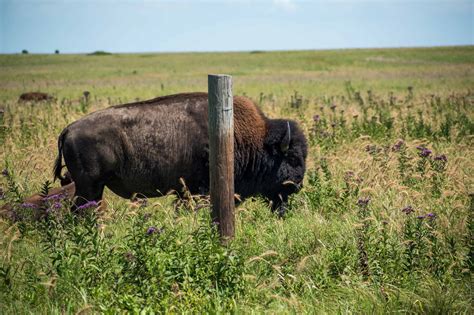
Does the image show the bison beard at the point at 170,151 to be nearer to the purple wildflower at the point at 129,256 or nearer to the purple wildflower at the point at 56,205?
the purple wildflower at the point at 56,205

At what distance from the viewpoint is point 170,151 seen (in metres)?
7.83

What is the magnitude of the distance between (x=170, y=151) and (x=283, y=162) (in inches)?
66.3

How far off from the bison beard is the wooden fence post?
2116 mm

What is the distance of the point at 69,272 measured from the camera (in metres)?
4.43

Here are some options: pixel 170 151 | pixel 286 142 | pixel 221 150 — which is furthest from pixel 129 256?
pixel 286 142

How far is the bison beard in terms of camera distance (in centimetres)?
739

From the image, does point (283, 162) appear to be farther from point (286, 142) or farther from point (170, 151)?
point (170, 151)

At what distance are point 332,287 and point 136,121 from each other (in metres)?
4.06

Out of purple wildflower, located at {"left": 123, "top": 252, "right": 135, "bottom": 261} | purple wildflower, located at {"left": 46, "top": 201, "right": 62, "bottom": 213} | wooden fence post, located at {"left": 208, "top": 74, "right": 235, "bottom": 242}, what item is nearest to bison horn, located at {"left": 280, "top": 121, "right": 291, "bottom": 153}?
wooden fence post, located at {"left": 208, "top": 74, "right": 235, "bottom": 242}

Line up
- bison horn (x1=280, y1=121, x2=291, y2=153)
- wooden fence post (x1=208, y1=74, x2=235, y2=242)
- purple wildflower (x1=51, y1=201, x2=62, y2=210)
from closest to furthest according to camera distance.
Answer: purple wildflower (x1=51, y1=201, x2=62, y2=210), wooden fence post (x1=208, y1=74, x2=235, y2=242), bison horn (x1=280, y1=121, x2=291, y2=153)

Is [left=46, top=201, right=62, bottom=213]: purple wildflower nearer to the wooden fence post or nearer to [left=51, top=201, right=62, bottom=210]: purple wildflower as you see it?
[left=51, top=201, right=62, bottom=210]: purple wildflower

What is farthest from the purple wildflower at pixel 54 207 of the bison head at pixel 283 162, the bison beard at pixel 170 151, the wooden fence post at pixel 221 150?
the bison head at pixel 283 162

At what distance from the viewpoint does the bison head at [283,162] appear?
26.1 feet

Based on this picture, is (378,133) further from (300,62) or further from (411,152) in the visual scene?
(300,62)
